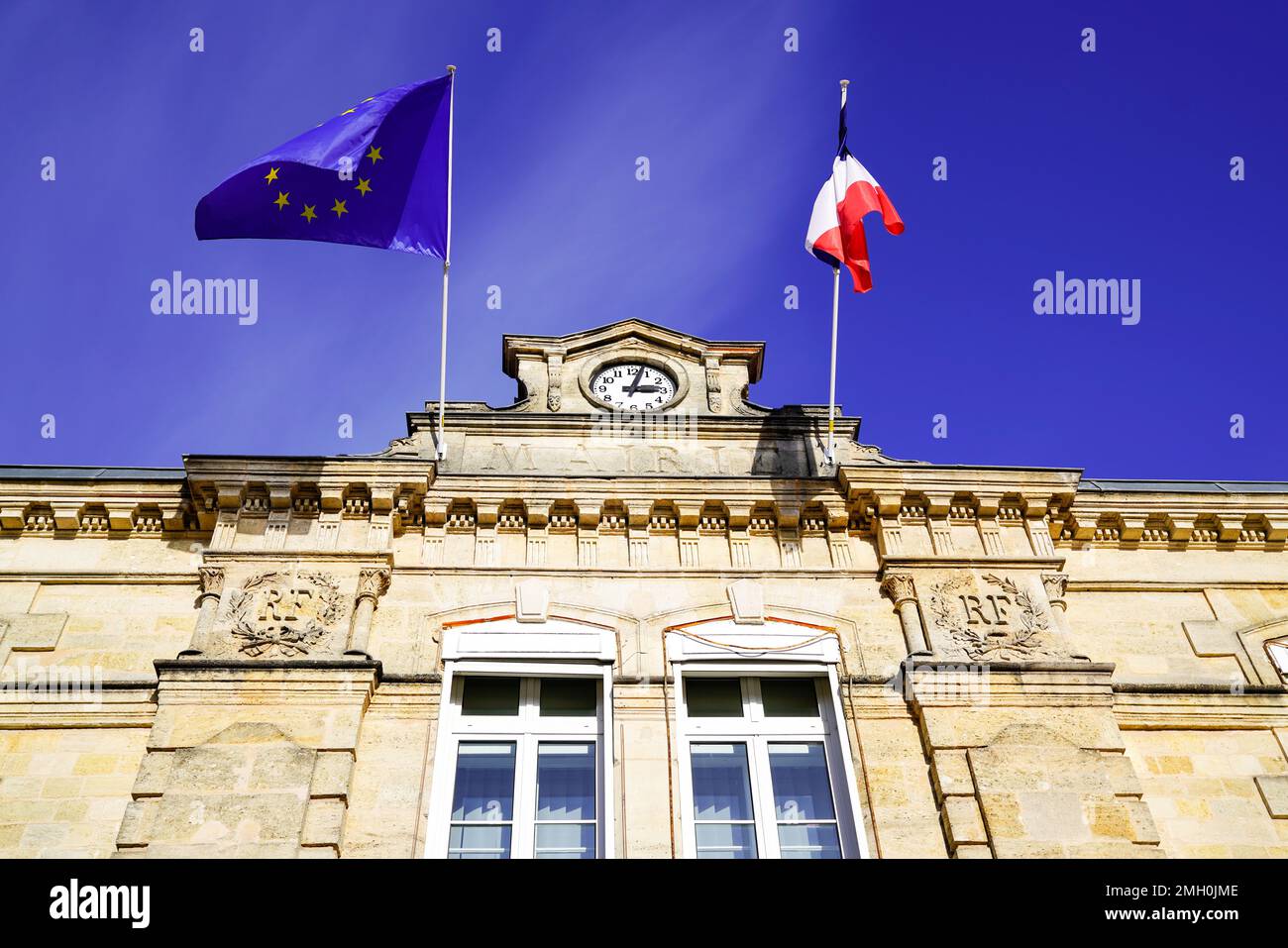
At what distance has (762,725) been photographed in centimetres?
1030

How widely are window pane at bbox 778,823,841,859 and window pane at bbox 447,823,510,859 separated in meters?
2.24

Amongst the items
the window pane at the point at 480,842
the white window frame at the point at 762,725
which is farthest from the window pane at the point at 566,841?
the white window frame at the point at 762,725

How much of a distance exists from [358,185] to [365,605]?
4.82m

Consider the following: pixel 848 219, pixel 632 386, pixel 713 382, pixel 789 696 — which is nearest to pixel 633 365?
pixel 632 386

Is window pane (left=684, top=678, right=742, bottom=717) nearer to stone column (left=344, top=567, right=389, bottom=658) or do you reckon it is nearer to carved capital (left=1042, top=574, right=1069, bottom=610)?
stone column (left=344, top=567, right=389, bottom=658)

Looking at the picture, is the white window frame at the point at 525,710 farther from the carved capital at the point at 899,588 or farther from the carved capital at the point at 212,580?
the carved capital at the point at 899,588

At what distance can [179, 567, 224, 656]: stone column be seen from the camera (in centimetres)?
1027

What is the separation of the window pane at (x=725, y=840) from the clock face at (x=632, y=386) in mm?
5531

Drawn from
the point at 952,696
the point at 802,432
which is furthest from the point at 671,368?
the point at 952,696

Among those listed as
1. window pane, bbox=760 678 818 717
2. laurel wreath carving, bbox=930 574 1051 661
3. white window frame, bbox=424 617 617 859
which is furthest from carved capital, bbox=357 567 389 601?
laurel wreath carving, bbox=930 574 1051 661

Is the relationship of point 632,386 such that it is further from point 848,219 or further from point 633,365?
point 848,219

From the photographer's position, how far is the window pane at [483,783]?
9.55m

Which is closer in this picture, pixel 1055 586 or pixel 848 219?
pixel 1055 586
